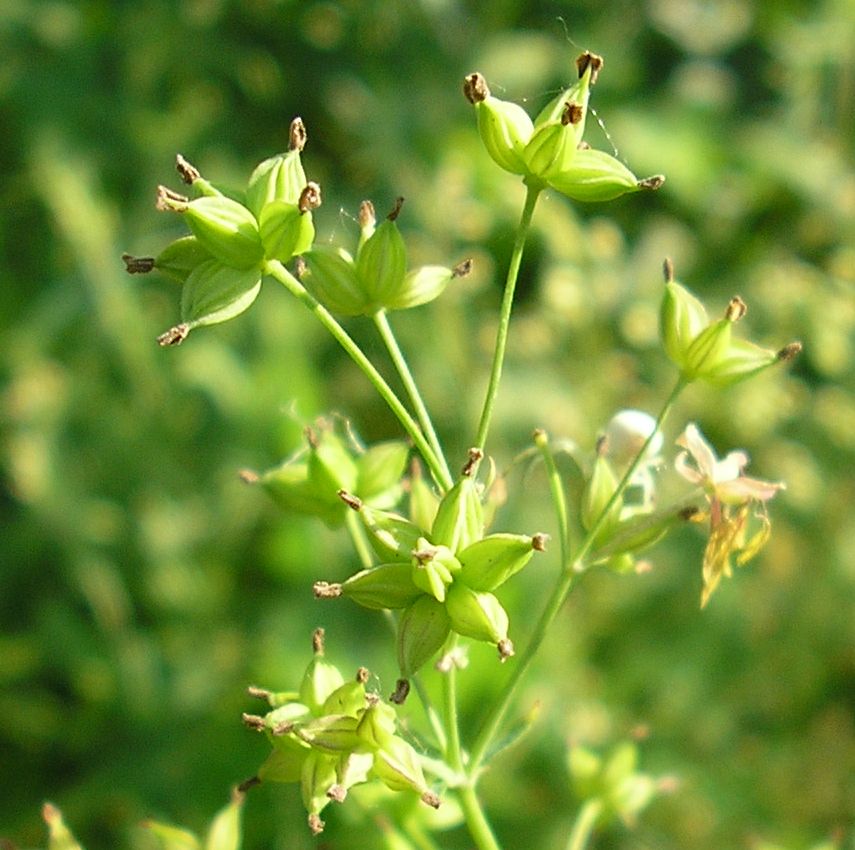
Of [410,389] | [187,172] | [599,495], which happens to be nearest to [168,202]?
[187,172]

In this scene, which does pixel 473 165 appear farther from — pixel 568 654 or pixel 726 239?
pixel 568 654

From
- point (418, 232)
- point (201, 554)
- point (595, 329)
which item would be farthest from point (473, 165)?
point (201, 554)

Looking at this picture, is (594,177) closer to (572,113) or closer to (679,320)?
(572,113)

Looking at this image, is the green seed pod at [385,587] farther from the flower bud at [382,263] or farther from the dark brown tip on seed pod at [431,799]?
the flower bud at [382,263]

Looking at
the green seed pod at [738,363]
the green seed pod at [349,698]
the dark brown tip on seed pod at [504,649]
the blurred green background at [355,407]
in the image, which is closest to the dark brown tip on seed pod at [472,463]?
the dark brown tip on seed pod at [504,649]

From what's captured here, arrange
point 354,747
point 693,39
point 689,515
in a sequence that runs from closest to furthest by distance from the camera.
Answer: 1. point 354,747
2. point 689,515
3. point 693,39
